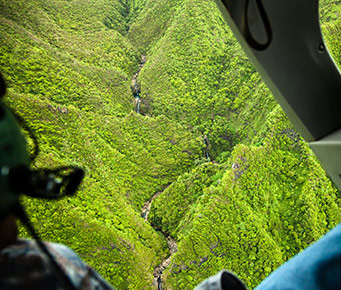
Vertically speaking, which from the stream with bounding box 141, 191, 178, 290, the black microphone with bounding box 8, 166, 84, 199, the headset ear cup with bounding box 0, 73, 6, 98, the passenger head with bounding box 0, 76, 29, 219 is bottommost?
the stream with bounding box 141, 191, 178, 290

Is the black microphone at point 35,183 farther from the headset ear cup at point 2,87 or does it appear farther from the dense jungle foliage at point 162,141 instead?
the dense jungle foliage at point 162,141

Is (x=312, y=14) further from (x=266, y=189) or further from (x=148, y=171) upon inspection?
(x=148, y=171)

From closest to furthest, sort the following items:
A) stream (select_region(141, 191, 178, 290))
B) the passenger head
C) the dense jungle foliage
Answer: the passenger head < the dense jungle foliage < stream (select_region(141, 191, 178, 290))

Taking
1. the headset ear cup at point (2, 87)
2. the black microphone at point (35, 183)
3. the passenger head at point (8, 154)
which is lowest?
the black microphone at point (35, 183)

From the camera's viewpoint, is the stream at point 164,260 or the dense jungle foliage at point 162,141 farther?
the stream at point 164,260

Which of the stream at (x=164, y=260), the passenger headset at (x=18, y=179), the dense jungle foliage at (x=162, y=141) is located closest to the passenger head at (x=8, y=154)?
the passenger headset at (x=18, y=179)

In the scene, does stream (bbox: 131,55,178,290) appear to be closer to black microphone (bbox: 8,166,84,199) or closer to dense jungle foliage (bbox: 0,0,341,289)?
dense jungle foliage (bbox: 0,0,341,289)

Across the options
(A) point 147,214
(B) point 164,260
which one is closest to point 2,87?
(B) point 164,260

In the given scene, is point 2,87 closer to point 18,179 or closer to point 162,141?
point 18,179

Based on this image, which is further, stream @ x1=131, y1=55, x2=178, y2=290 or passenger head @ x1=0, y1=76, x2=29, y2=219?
stream @ x1=131, y1=55, x2=178, y2=290

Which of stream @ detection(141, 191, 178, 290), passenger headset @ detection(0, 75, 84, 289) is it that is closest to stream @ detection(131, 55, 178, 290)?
stream @ detection(141, 191, 178, 290)
